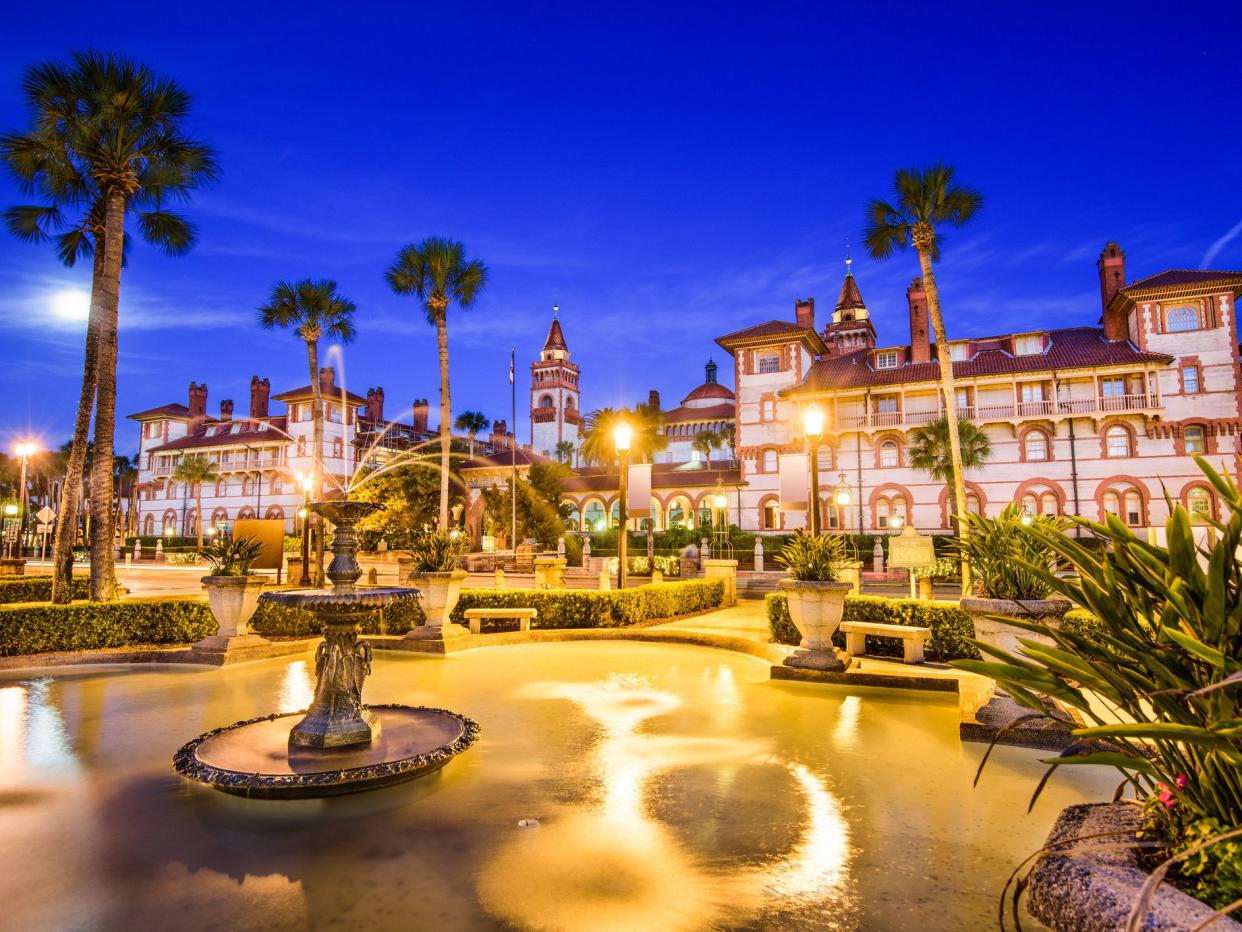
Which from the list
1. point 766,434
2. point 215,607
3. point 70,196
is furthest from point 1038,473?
point 70,196

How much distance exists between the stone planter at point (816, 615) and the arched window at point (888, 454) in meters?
35.2

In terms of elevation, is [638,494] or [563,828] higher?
[638,494]

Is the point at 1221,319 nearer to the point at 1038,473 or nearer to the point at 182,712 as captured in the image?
the point at 1038,473

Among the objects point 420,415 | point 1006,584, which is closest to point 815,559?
point 1006,584

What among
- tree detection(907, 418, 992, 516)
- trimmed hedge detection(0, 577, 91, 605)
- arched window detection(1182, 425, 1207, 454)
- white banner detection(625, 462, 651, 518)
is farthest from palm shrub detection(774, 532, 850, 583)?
arched window detection(1182, 425, 1207, 454)

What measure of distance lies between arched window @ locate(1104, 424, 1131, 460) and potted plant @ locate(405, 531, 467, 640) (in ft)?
128

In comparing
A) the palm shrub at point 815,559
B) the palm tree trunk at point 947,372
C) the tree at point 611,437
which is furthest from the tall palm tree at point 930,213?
the tree at point 611,437

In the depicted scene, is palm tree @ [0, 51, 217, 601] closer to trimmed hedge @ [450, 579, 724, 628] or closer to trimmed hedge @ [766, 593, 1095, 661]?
trimmed hedge @ [450, 579, 724, 628]

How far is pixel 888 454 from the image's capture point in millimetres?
41781

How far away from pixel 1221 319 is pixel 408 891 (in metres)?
47.3

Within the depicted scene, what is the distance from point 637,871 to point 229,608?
380 inches

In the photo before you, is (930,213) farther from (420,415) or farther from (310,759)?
(420,415)

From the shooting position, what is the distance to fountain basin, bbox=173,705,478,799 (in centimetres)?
487

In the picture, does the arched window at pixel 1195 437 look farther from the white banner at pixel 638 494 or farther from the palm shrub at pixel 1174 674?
the palm shrub at pixel 1174 674
